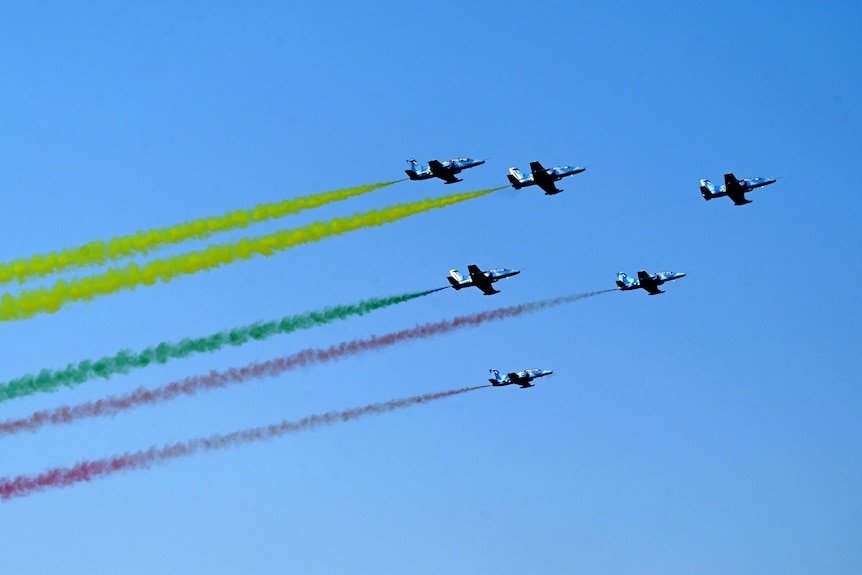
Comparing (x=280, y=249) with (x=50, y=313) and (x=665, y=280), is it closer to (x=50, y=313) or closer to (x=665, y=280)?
(x=50, y=313)

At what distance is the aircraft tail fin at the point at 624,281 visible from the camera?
9944 centimetres

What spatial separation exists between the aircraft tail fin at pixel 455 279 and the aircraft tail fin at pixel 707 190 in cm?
1618

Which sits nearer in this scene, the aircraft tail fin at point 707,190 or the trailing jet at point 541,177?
the trailing jet at point 541,177

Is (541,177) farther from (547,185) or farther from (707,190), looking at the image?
(707,190)

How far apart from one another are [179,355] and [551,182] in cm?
2552

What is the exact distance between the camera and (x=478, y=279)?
91688 millimetres

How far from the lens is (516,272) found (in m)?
93.1

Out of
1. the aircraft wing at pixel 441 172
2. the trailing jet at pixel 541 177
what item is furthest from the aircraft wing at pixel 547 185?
the aircraft wing at pixel 441 172

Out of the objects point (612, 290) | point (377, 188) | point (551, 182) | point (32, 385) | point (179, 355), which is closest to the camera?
point (32, 385)

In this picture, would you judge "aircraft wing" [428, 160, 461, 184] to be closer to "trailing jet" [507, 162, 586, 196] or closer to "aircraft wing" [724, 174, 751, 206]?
"trailing jet" [507, 162, 586, 196]

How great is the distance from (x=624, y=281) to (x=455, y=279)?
44.3ft

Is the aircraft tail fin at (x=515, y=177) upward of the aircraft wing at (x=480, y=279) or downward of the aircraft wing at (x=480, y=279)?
upward

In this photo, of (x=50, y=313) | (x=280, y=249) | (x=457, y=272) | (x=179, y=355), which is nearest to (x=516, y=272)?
(x=457, y=272)

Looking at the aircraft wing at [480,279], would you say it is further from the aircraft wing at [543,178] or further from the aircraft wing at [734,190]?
the aircraft wing at [734,190]
